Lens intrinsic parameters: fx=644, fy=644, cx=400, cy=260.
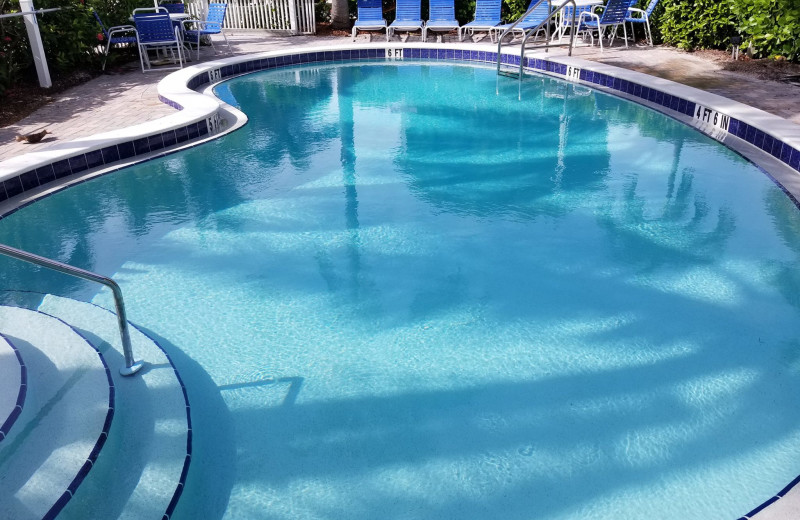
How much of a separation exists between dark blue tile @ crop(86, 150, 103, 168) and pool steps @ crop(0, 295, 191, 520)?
2992 mm

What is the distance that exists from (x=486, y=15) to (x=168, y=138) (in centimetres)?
801

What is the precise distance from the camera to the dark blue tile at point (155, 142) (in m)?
6.64

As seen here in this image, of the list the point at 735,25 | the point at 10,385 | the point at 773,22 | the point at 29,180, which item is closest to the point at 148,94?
the point at 29,180

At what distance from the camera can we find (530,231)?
4.98 m

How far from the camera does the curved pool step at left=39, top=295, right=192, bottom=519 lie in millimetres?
2457

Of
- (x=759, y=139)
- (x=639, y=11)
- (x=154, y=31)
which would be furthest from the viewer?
(x=639, y=11)

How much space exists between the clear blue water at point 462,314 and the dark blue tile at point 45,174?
0.31 m

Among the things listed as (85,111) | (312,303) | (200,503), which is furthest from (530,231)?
(85,111)

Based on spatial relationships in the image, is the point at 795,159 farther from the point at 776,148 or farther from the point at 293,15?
the point at 293,15

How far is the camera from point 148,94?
855 centimetres

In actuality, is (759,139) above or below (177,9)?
below

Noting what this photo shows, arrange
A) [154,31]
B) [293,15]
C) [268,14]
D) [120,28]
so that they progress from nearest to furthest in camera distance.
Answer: [154,31] < [120,28] < [293,15] < [268,14]

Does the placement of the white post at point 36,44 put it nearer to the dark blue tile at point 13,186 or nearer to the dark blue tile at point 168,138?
the dark blue tile at point 168,138

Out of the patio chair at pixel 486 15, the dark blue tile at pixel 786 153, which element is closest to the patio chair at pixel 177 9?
the patio chair at pixel 486 15
